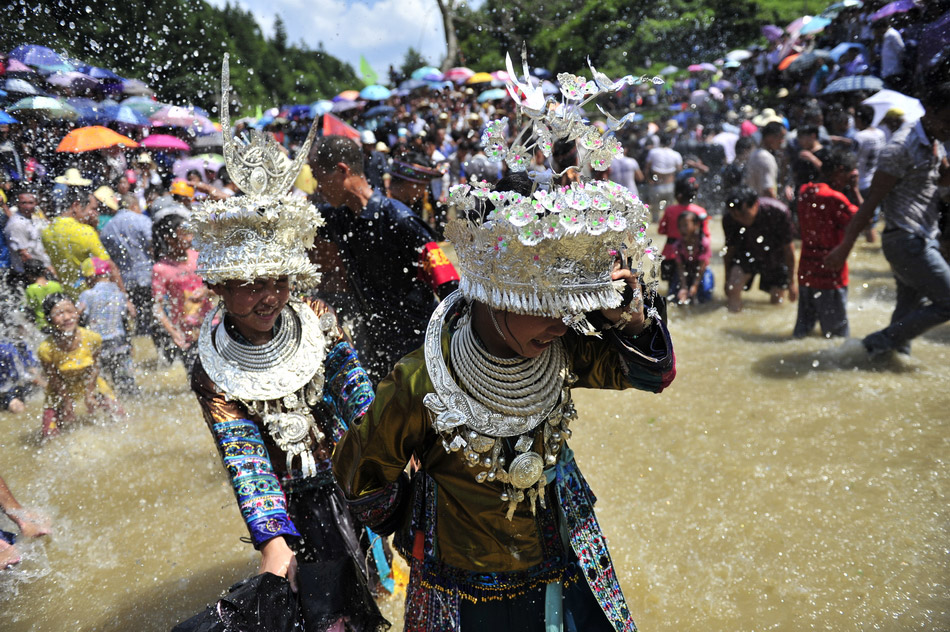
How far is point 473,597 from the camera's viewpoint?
203 centimetres

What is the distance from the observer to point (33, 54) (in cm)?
757

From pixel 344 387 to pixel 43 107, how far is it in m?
7.73

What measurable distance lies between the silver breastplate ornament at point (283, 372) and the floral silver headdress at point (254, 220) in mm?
225

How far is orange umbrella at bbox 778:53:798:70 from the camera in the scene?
14.7 metres

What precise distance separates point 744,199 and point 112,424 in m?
6.48

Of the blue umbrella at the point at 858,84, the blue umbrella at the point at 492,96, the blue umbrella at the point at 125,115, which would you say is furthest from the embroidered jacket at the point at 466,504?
the blue umbrella at the point at 492,96

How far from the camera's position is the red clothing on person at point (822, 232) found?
6008 mm

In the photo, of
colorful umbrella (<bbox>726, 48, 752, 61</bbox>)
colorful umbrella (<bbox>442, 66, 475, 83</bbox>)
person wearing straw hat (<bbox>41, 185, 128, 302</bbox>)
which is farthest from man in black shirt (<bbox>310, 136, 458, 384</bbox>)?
colorful umbrella (<bbox>726, 48, 752, 61</bbox>)

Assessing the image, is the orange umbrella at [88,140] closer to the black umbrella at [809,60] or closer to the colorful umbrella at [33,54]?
the colorful umbrella at [33,54]

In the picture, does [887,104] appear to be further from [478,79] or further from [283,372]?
[478,79]

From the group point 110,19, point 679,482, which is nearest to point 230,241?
point 679,482

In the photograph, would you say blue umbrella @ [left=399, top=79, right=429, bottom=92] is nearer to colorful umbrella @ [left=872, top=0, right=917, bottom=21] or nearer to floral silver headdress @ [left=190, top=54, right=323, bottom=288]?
colorful umbrella @ [left=872, top=0, right=917, bottom=21]

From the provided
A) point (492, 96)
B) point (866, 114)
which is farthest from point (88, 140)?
point (492, 96)

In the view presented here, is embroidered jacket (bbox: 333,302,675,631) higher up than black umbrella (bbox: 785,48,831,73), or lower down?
lower down
